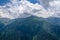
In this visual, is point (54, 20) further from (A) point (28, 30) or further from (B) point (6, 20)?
(A) point (28, 30)

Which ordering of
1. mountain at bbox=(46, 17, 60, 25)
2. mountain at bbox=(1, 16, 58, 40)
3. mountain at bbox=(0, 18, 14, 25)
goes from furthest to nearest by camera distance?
mountain at bbox=(1, 16, 58, 40) → mountain at bbox=(0, 18, 14, 25) → mountain at bbox=(46, 17, 60, 25)

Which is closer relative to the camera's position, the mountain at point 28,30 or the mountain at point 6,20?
the mountain at point 6,20

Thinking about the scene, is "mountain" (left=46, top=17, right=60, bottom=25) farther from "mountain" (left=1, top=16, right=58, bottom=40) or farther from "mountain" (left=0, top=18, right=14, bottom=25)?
"mountain" (left=0, top=18, right=14, bottom=25)

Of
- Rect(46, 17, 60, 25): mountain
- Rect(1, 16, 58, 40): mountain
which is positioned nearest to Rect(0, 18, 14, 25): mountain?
Rect(1, 16, 58, 40): mountain

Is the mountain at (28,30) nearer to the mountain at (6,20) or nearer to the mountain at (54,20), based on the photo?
the mountain at (6,20)

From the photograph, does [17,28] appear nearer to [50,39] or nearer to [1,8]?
[1,8]

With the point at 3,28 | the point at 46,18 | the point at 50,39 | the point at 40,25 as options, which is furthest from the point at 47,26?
the point at 3,28

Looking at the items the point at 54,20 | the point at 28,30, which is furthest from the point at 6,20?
the point at 54,20

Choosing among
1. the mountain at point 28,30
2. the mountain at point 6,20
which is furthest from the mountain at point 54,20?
the mountain at point 6,20
